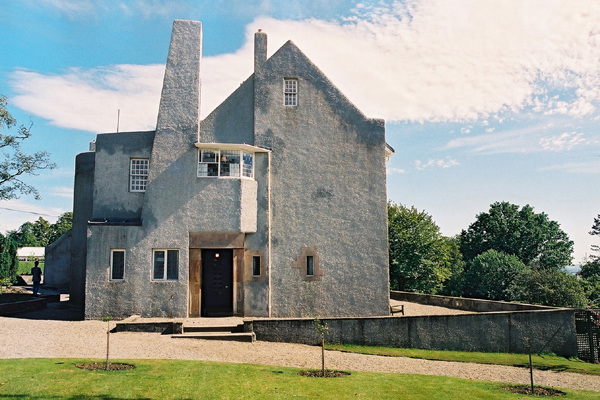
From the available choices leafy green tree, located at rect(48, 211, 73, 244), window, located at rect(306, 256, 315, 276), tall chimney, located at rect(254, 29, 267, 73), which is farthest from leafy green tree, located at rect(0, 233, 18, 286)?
leafy green tree, located at rect(48, 211, 73, 244)

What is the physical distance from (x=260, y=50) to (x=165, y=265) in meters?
10.8

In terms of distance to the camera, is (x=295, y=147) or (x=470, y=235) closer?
(x=295, y=147)

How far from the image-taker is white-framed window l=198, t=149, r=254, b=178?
21109 millimetres

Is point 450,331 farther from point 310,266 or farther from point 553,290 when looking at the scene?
point 553,290

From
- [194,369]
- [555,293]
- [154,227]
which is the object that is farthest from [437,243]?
[194,369]

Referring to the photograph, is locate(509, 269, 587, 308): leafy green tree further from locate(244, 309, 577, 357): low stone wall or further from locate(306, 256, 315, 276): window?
locate(306, 256, 315, 276): window

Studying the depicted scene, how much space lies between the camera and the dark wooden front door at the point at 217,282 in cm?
2112

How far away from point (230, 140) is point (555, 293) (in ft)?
74.3

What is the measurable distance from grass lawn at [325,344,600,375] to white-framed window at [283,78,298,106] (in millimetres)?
11212

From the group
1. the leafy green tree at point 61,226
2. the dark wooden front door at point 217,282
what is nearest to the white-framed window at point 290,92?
the dark wooden front door at point 217,282

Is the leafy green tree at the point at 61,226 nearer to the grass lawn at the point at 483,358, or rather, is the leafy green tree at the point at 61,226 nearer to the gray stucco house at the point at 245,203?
the gray stucco house at the point at 245,203

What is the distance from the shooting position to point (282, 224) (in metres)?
21.9

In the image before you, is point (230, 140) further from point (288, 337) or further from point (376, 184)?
point (288, 337)

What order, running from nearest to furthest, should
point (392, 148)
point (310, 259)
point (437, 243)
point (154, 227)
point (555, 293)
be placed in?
point (154, 227) → point (310, 259) → point (392, 148) → point (555, 293) → point (437, 243)
